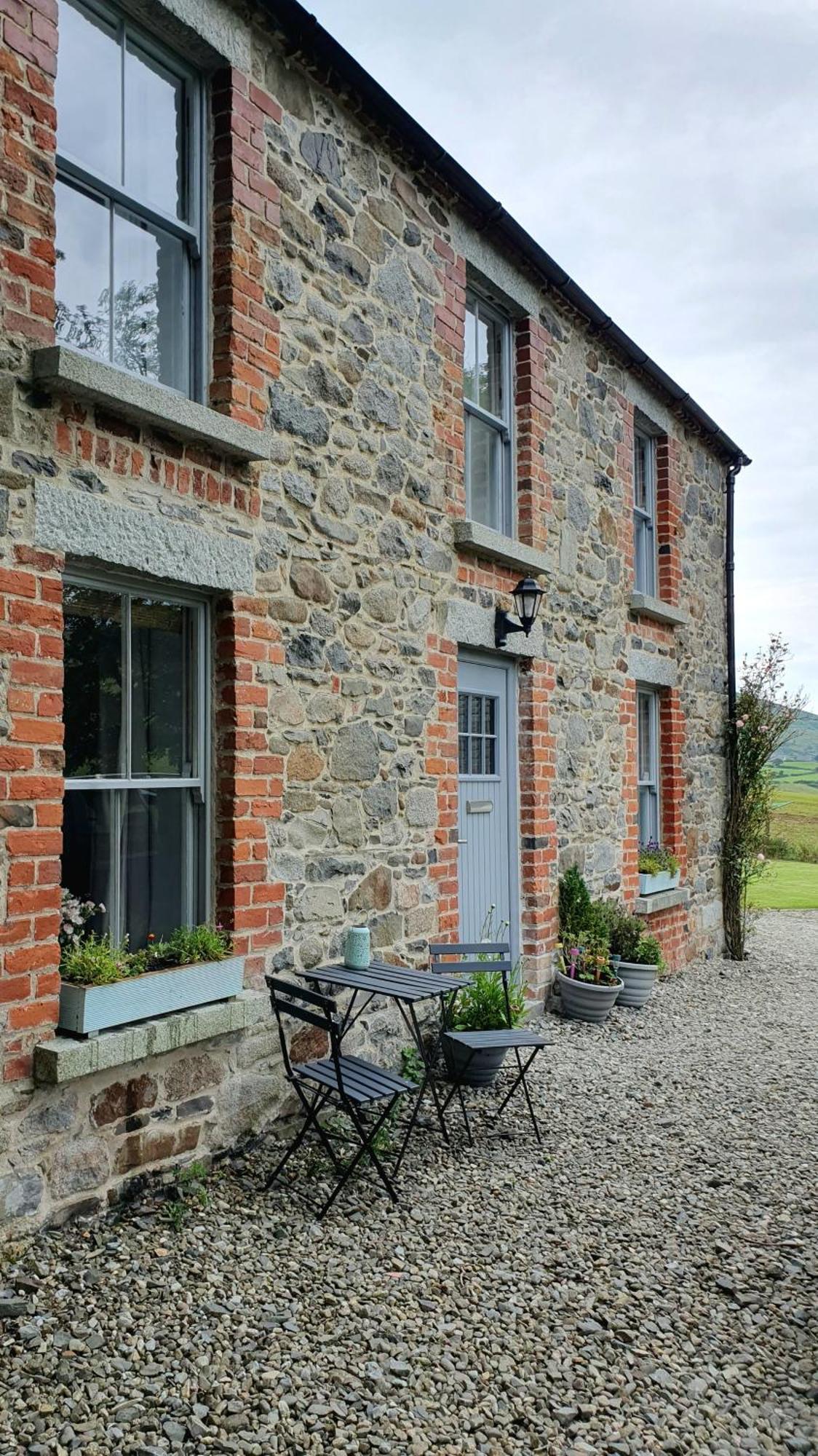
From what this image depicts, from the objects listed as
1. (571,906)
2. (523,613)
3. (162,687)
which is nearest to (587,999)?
(571,906)

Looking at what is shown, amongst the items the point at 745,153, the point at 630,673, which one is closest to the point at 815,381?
the point at 745,153

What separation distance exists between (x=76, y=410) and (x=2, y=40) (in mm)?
1245

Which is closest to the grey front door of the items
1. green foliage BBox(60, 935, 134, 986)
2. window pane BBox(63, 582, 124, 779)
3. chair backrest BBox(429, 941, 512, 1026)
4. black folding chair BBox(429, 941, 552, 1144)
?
black folding chair BBox(429, 941, 552, 1144)

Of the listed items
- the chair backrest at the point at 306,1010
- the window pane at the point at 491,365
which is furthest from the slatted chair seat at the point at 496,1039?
the window pane at the point at 491,365

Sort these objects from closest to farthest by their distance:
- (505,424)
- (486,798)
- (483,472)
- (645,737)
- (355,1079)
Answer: (355,1079) → (486,798) → (483,472) → (505,424) → (645,737)

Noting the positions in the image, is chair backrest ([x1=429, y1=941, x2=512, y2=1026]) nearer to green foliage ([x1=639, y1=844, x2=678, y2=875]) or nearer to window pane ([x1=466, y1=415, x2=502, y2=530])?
window pane ([x1=466, y1=415, x2=502, y2=530])

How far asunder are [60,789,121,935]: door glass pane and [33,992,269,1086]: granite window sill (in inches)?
18.8

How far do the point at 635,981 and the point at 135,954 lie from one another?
499 cm

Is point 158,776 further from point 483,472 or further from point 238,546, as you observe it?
point 483,472

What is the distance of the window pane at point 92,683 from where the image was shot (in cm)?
362

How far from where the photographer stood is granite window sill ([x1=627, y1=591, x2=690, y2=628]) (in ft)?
27.9

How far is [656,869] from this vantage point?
8.95m

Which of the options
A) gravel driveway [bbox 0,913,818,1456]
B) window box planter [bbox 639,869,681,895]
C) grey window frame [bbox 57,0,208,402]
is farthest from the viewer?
window box planter [bbox 639,869,681,895]

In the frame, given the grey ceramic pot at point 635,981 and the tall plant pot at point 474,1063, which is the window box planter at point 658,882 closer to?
the grey ceramic pot at point 635,981
